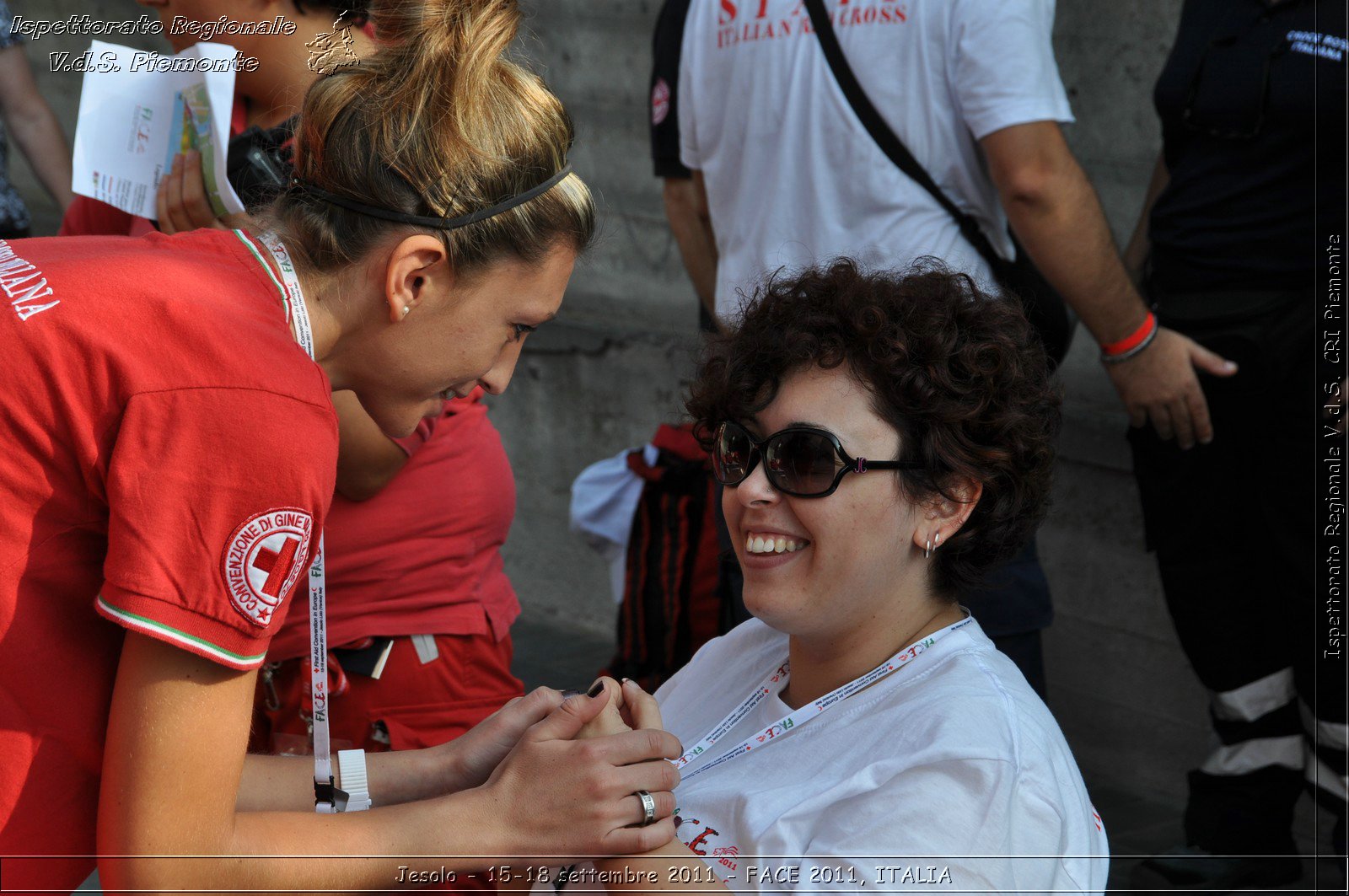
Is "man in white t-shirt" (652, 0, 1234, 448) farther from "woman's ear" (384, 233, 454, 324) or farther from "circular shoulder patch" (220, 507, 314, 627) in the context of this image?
"circular shoulder patch" (220, 507, 314, 627)

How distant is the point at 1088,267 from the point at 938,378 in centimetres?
129

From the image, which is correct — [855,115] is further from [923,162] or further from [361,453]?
[361,453]

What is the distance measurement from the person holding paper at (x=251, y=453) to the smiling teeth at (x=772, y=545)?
0.36m

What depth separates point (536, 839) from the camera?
1.78 m

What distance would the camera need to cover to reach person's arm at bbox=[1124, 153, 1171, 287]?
12.2ft

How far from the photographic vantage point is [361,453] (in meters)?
2.29

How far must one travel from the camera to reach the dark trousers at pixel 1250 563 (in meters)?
3.36

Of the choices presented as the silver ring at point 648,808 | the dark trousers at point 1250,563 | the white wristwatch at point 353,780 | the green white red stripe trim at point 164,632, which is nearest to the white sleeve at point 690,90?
the dark trousers at point 1250,563

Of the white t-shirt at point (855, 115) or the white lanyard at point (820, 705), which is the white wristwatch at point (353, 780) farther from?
the white t-shirt at point (855, 115)

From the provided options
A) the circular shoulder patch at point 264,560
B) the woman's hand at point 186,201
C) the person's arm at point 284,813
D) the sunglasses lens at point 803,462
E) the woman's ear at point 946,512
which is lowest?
the person's arm at point 284,813

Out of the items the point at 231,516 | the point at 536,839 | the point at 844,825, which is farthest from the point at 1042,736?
the point at 231,516

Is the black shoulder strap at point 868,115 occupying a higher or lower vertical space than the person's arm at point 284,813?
higher

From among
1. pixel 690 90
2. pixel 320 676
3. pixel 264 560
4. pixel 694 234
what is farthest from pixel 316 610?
pixel 694 234

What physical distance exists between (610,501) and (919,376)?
2.26 meters
